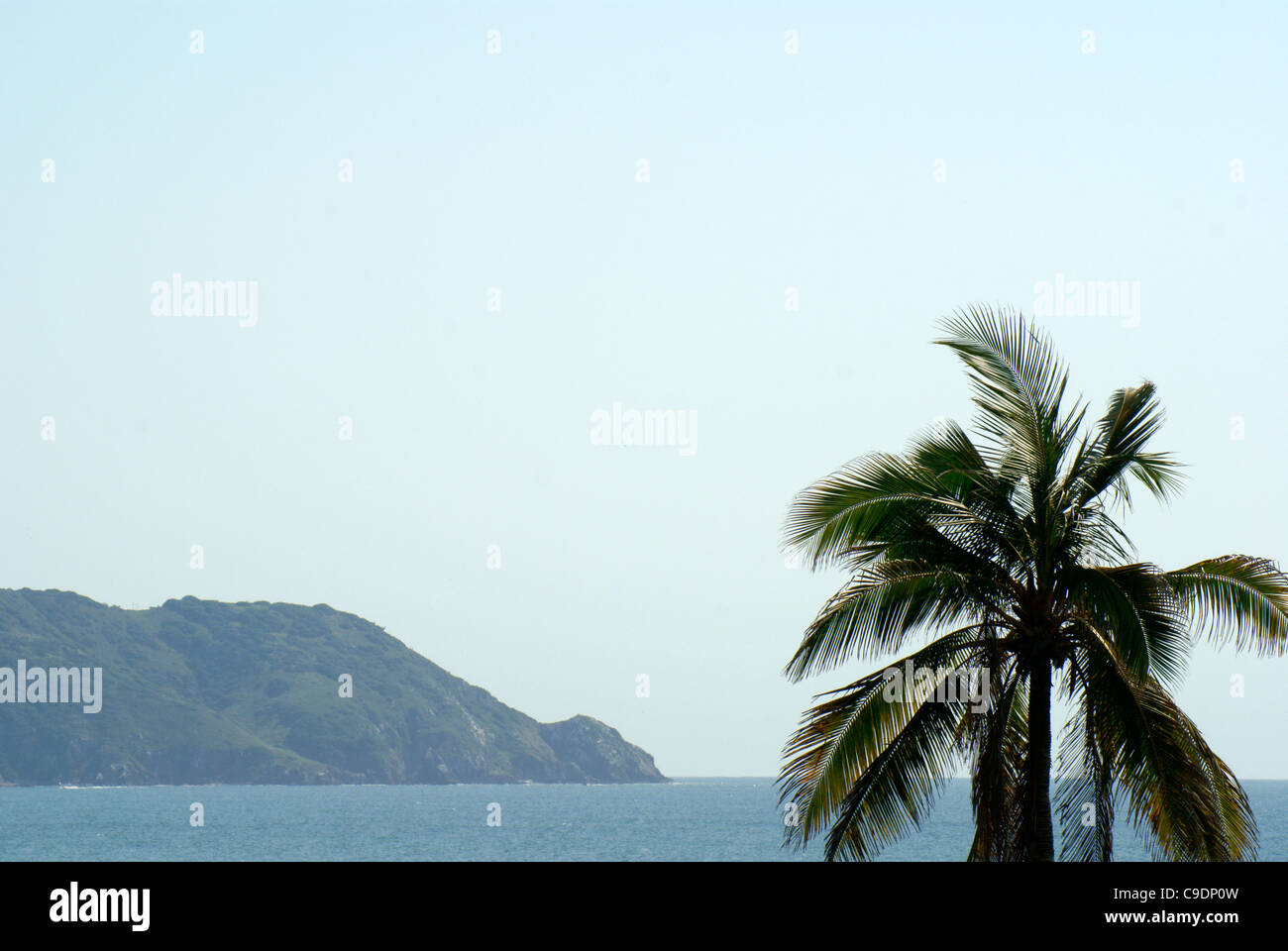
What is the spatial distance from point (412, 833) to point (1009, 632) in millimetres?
117925

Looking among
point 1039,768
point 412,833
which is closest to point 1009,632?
point 1039,768

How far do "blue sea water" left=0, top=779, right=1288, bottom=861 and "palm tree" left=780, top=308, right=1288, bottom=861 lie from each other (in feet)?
192

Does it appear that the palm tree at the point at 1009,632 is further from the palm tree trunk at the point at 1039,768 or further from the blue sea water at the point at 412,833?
the blue sea water at the point at 412,833

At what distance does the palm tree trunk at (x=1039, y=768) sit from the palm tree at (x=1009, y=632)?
0.02m

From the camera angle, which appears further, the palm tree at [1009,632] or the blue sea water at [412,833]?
the blue sea water at [412,833]

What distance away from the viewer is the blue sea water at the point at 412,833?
102750 millimetres

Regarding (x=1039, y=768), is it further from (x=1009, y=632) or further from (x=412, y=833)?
(x=412, y=833)

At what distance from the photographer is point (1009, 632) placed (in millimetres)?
14633

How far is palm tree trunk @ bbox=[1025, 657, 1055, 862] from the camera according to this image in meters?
14.0

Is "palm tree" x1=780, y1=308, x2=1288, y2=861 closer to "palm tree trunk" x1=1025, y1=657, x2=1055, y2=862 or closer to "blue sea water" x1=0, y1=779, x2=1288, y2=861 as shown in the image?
"palm tree trunk" x1=1025, y1=657, x2=1055, y2=862

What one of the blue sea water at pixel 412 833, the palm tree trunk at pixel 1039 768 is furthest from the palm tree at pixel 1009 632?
the blue sea water at pixel 412 833

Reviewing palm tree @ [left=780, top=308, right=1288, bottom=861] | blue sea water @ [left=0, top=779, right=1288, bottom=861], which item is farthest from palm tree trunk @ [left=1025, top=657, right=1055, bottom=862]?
blue sea water @ [left=0, top=779, right=1288, bottom=861]
